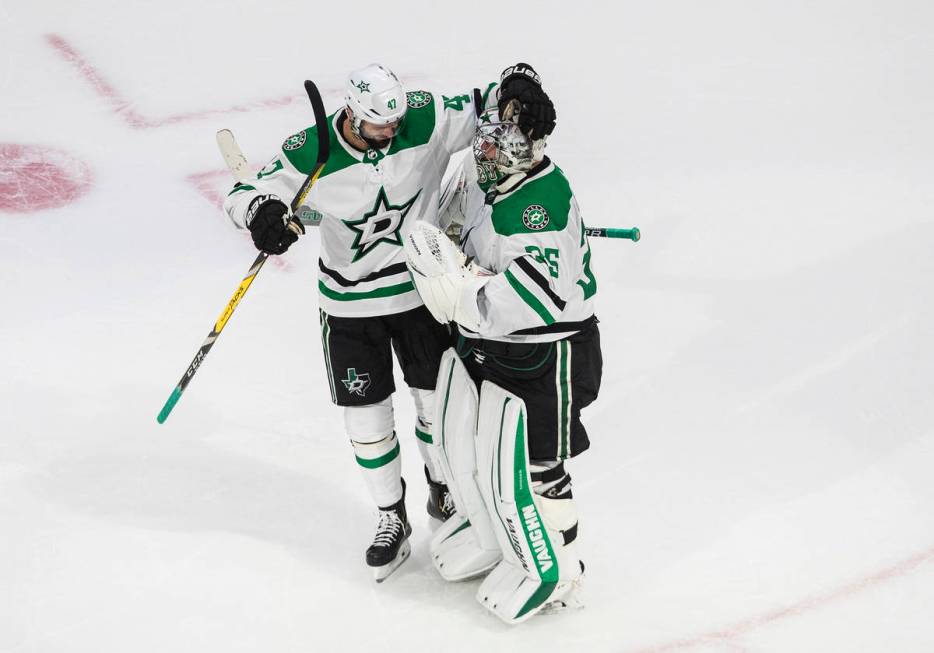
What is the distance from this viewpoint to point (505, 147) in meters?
2.57

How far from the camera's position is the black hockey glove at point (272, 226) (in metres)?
2.66

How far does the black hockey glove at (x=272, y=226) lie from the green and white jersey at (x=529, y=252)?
0.44 meters

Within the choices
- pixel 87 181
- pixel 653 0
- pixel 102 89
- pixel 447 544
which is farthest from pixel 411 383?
pixel 653 0

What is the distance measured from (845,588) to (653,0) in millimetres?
4075

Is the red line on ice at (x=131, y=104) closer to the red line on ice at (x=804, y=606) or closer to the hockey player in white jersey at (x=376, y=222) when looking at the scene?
the hockey player in white jersey at (x=376, y=222)

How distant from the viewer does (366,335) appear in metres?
3.03

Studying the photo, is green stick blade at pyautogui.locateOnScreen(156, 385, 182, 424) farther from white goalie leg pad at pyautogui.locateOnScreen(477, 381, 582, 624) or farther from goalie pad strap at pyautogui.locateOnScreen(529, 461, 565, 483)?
goalie pad strap at pyautogui.locateOnScreen(529, 461, 565, 483)

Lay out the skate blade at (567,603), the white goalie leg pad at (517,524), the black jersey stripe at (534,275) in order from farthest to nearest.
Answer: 1. the skate blade at (567,603)
2. the white goalie leg pad at (517,524)
3. the black jersey stripe at (534,275)

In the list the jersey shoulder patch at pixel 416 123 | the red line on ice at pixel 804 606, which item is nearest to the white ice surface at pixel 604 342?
the red line on ice at pixel 804 606

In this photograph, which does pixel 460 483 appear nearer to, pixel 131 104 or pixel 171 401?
pixel 171 401

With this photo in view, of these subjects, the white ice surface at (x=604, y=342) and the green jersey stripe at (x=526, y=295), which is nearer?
the green jersey stripe at (x=526, y=295)

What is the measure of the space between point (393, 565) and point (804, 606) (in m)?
1.10

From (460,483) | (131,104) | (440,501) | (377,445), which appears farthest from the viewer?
(131,104)

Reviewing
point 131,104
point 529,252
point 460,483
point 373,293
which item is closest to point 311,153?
point 373,293
